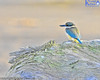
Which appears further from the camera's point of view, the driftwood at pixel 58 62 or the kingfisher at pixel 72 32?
the kingfisher at pixel 72 32

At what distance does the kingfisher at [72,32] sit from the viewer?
19.4 ft

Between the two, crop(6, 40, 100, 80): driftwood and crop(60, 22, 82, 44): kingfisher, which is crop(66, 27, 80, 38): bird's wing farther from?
crop(6, 40, 100, 80): driftwood

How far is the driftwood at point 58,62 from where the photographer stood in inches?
176

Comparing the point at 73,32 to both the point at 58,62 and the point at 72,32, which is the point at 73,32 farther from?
the point at 58,62

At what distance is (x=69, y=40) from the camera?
6.00 meters

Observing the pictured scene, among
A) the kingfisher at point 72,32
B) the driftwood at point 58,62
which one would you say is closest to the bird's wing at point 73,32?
the kingfisher at point 72,32

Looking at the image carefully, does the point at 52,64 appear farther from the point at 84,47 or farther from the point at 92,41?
the point at 92,41

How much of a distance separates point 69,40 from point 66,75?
157cm

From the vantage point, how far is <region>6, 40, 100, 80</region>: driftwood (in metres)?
4.46

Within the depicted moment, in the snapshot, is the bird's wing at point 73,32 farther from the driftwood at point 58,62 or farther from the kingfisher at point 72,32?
the driftwood at point 58,62

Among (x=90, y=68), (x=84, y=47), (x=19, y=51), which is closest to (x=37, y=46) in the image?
(x=19, y=51)

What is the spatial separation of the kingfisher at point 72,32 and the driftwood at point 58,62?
177 mm

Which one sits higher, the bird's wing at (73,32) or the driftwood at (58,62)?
the bird's wing at (73,32)

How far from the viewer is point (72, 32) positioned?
5.98m
